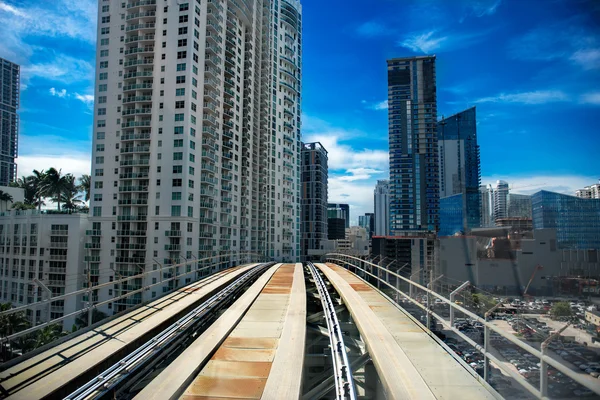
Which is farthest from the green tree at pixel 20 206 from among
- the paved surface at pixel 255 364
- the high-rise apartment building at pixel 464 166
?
the high-rise apartment building at pixel 464 166

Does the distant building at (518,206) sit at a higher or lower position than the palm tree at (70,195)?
lower

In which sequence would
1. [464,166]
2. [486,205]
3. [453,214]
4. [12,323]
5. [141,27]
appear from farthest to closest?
1. [141,27]
2. [12,323]
3. [453,214]
4. [464,166]
5. [486,205]

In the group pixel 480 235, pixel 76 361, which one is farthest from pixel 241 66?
pixel 76 361

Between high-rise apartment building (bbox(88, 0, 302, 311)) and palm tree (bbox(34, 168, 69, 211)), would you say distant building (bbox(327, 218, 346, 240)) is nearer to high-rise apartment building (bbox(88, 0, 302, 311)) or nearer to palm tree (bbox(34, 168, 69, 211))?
high-rise apartment building (bbox(88, 0, 302, 311))

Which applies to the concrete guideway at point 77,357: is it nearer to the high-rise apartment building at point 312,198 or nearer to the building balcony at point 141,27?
the building balcony at point 141,27

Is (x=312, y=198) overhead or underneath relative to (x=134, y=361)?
overhead

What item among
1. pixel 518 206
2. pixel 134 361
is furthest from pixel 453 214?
pixel 134 361

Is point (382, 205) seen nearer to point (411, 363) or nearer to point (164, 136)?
point (164, 136)
